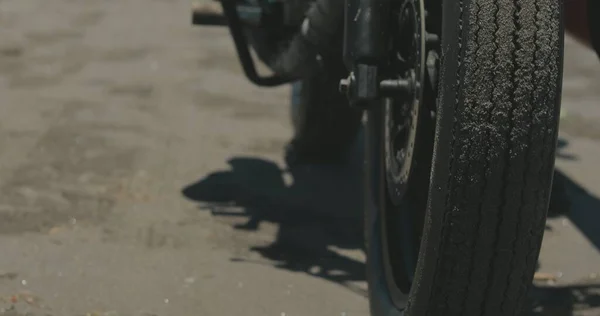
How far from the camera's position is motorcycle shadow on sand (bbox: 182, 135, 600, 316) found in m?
3.14

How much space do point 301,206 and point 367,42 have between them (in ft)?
4.58

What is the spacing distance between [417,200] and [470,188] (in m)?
0.79

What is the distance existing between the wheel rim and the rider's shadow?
11.9 inches

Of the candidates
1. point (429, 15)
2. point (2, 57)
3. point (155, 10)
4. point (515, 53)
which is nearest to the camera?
point (515, 53)

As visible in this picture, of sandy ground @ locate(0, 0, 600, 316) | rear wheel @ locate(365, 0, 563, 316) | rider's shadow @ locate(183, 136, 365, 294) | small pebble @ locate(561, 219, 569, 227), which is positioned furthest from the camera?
small pebble @ locate(561, 219, 569, 227)

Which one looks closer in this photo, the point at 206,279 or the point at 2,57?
the point at 206,279

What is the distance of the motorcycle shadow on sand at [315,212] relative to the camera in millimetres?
3145

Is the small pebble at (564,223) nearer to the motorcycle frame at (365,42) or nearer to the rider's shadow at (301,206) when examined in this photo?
the rider's shadow at (301,206)

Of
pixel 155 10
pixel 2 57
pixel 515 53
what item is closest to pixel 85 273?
pixel 515 53

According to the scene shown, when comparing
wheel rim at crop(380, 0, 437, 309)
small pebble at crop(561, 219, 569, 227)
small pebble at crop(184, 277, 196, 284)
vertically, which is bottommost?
small pebble at crop(184, 277, 196, 284)

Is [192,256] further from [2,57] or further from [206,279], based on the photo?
[2,57]

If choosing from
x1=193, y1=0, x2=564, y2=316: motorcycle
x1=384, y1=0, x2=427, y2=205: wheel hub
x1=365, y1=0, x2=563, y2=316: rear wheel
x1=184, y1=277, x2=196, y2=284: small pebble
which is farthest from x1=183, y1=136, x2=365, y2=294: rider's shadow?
x1=365, y1=0, x2=563, y2=316: rear wheel

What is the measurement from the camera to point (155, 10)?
7324 millimetres

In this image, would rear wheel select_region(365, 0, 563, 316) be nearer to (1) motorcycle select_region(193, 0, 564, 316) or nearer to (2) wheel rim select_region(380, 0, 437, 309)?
(1) motorcycle select_region(193, 0, 564, 316)
